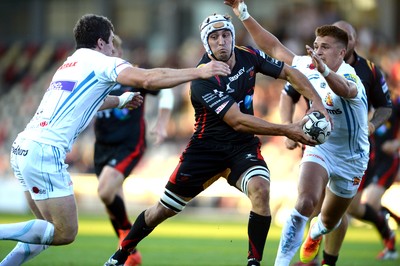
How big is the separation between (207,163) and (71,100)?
1724mm

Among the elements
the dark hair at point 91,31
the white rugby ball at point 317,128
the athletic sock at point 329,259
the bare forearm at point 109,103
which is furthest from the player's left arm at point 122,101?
the athletic sock at point 329,259

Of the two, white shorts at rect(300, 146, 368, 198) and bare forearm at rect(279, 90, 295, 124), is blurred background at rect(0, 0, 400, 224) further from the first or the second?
white shorts at rect(300, 146, 368, 198)

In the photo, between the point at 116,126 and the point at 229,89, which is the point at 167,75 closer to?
the point at 229,89

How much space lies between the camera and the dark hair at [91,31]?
900 cm

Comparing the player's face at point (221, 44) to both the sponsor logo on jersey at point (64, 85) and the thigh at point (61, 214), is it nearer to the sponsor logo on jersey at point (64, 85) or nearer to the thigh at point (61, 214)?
the sponsor logo on jersey at point (64, 85)

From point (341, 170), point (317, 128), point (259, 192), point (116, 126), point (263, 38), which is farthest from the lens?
point (116, 126)

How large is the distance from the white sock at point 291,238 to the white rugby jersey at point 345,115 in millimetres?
820

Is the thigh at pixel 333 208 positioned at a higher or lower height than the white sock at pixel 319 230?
higher

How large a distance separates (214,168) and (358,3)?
19.2 metres

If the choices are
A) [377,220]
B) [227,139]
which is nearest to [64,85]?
[227,139]

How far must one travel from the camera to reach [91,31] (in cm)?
900

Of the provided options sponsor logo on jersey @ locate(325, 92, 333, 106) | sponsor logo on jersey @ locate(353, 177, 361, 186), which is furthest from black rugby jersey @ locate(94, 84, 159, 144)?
sponsor logo on jersey @ locate(353, 177, 361, 186)

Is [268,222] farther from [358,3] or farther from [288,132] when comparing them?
[358,3]

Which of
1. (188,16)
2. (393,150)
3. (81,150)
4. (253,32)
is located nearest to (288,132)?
(253,32)
